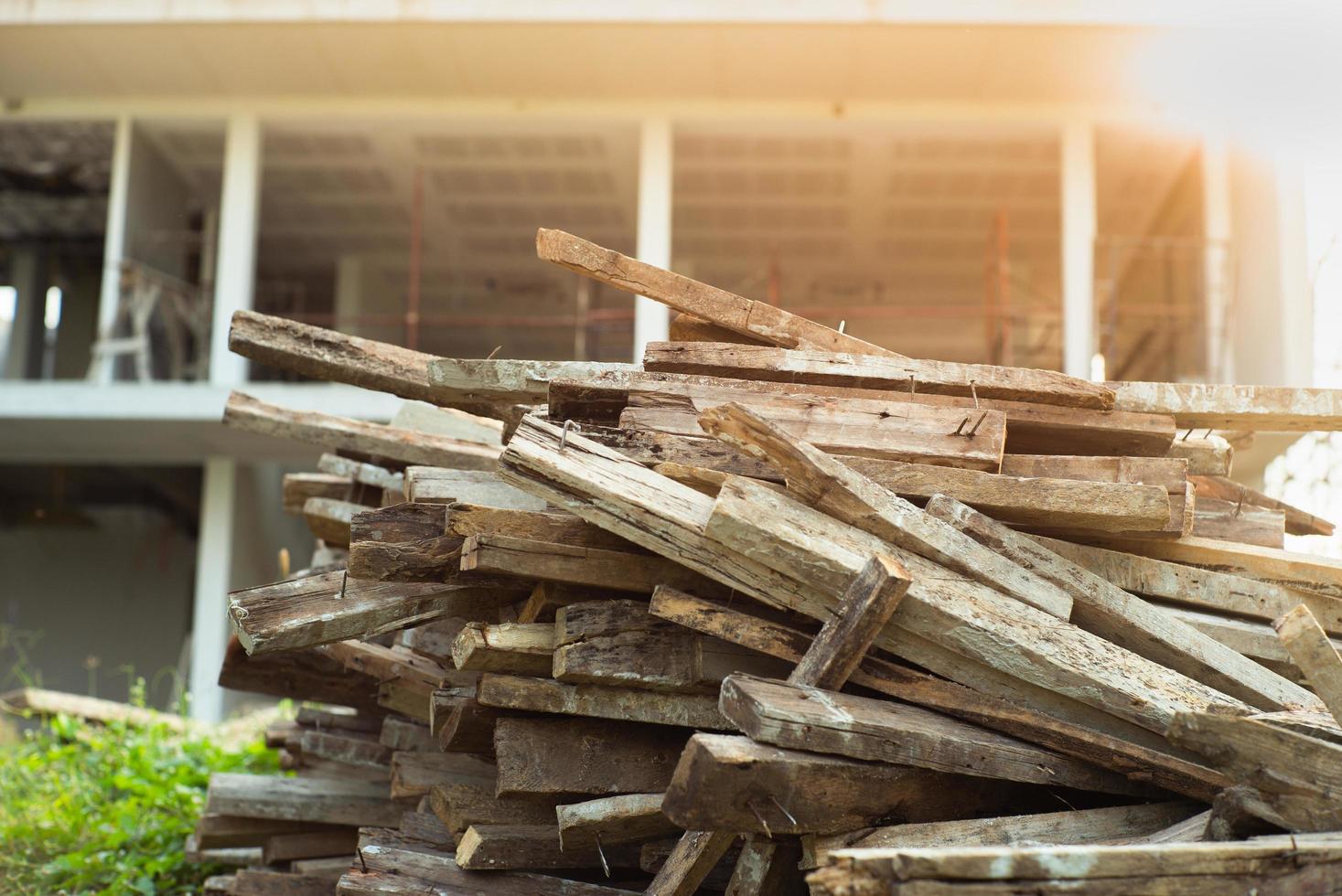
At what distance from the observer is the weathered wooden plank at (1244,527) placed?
3504 millimetres

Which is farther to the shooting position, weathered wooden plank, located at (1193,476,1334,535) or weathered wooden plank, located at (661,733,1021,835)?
weathered wooden plank, located at (1193,476,1334,535)

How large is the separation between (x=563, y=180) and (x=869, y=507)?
11198mm

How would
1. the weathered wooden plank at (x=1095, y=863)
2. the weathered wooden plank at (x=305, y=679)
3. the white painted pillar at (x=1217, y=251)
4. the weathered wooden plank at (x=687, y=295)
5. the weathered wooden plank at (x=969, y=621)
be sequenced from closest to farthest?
1. the weathered wooden plank at (x=1095, y=863)
2. the weathered wooden plank at (x=969, y=621)
3. the weathered wooden plank at (x=687, y=295)
4. the weathered wooden plank at (x=305, y=679)
5. the white painted pillar at (x=1217, y=251)

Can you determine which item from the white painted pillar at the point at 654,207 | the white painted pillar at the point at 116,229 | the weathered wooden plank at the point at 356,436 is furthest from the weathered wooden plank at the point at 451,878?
the white painted pillar at the point at 116,229

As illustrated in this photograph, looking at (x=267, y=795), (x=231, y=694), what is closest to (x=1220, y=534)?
(x=267, y=795)

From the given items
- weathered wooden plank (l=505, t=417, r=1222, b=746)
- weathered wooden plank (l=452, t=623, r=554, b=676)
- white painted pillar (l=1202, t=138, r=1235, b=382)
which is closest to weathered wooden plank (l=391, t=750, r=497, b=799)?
weathered wooden plank (l=452, t=623, r=554, b=676)

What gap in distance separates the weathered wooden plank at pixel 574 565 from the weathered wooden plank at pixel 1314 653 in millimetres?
1269

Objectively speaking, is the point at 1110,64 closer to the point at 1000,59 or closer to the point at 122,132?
the point at 1000,59

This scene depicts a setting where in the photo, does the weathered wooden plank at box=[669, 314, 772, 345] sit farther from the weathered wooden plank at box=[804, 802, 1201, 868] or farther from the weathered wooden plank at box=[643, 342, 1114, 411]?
the weathered wooden plank at box=[804, 802, 1201, 868]

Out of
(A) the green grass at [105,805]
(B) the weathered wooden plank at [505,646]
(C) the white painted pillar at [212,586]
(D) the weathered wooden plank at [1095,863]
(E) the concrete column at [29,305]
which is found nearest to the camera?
(D) the weathered wooden plank at [1095,863]

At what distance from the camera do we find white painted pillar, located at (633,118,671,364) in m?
11.0

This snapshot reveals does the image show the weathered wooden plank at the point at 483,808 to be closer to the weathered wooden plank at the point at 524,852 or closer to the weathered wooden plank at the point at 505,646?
the weathered wooden plank at the point at 524,852

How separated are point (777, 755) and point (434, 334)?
1721cm

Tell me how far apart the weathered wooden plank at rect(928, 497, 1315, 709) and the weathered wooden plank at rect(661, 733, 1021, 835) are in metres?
0.61
